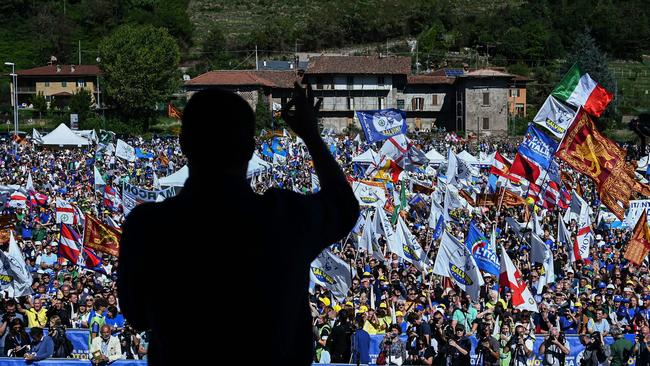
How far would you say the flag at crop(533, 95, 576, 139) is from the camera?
18828mm

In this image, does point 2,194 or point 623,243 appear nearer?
point 623,243

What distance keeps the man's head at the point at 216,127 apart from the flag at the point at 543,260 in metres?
13.9

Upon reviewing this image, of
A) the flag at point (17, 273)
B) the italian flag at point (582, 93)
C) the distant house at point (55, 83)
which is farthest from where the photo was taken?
the distant house at point (55, 83)

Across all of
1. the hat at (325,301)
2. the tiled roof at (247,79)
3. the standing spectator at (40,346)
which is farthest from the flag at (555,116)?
the tiled roof at (247,79)

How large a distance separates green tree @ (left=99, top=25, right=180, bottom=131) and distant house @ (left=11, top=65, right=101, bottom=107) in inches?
268

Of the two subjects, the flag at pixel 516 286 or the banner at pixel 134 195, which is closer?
the flag at pixel 516 286

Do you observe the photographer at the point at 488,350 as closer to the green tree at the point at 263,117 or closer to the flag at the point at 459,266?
the flag at the point at 459,266

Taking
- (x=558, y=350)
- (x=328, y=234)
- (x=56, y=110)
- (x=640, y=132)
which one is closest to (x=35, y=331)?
(x=558, y=350)

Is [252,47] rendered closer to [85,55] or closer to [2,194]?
[85,55]

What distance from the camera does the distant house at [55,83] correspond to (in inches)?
3686

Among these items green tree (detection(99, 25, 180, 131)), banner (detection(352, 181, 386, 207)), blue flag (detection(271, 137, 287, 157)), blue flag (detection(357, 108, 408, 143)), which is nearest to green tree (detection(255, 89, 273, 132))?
green tree (detection(99, 25, 180, 131))

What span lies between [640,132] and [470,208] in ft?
66.2

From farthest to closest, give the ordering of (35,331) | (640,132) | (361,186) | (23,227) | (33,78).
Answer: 1. (33,78)
2. (23,227)
3. (361,186)
4. (35,331)
5. (640,132)

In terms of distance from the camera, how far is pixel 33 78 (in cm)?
9400
